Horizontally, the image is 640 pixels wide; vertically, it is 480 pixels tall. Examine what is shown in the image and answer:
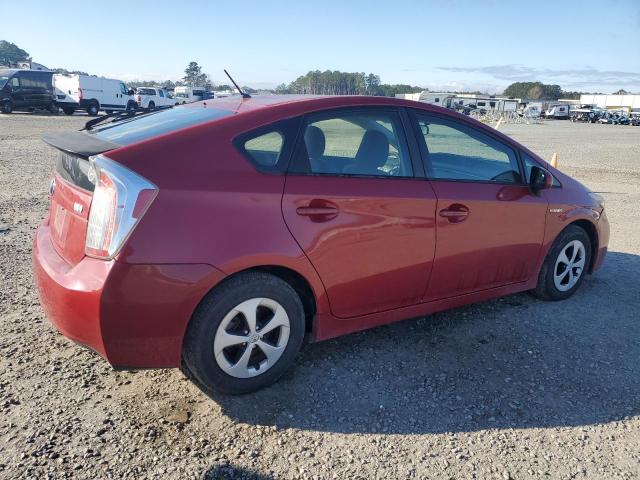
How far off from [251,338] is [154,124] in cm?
146

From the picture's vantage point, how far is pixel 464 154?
4016 mm

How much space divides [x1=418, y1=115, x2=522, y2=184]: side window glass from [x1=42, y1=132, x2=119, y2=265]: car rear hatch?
2078 millimetres

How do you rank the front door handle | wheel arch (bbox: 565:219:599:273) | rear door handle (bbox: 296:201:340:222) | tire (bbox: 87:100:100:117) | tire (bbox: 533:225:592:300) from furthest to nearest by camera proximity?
tire (bbox: 87:100:100:117), wheel arch (bbox: 565:219:599:273), tire (bbox: 533:225:592:300), the front door handle, rear door handle (bbox: 296:201:340:222)

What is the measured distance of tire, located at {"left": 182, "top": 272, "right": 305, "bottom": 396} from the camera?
281cm

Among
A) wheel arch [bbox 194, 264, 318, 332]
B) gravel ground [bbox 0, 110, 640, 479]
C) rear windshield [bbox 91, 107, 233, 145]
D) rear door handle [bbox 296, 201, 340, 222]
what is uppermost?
rear windshield [bbox 91, 107, 233, 145]

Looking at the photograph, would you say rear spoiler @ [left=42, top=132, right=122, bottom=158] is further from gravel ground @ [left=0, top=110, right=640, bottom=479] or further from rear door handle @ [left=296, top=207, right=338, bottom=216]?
gravel ground @ [left=0, top=110, right=640, bottom=479]

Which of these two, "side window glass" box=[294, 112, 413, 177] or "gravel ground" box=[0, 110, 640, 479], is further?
"side window glass" box=[294, 112, 413, 177]

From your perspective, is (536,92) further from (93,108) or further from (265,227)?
(265,227)

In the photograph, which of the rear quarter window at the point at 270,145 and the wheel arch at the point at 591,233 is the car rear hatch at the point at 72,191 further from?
the wheel arch at the point at 591,233

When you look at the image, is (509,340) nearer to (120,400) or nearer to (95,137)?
(120,400)

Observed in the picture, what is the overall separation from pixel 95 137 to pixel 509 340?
314 cm

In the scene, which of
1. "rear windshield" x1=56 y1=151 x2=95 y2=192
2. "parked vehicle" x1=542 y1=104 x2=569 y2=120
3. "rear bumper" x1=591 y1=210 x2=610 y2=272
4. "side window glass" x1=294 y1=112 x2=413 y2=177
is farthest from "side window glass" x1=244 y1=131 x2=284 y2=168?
"parked vehicle" x1=542 y1=104 x2=569 y2=120

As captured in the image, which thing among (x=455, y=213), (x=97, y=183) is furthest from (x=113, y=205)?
(x=455, y=213)

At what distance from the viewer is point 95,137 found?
10.4 feet
